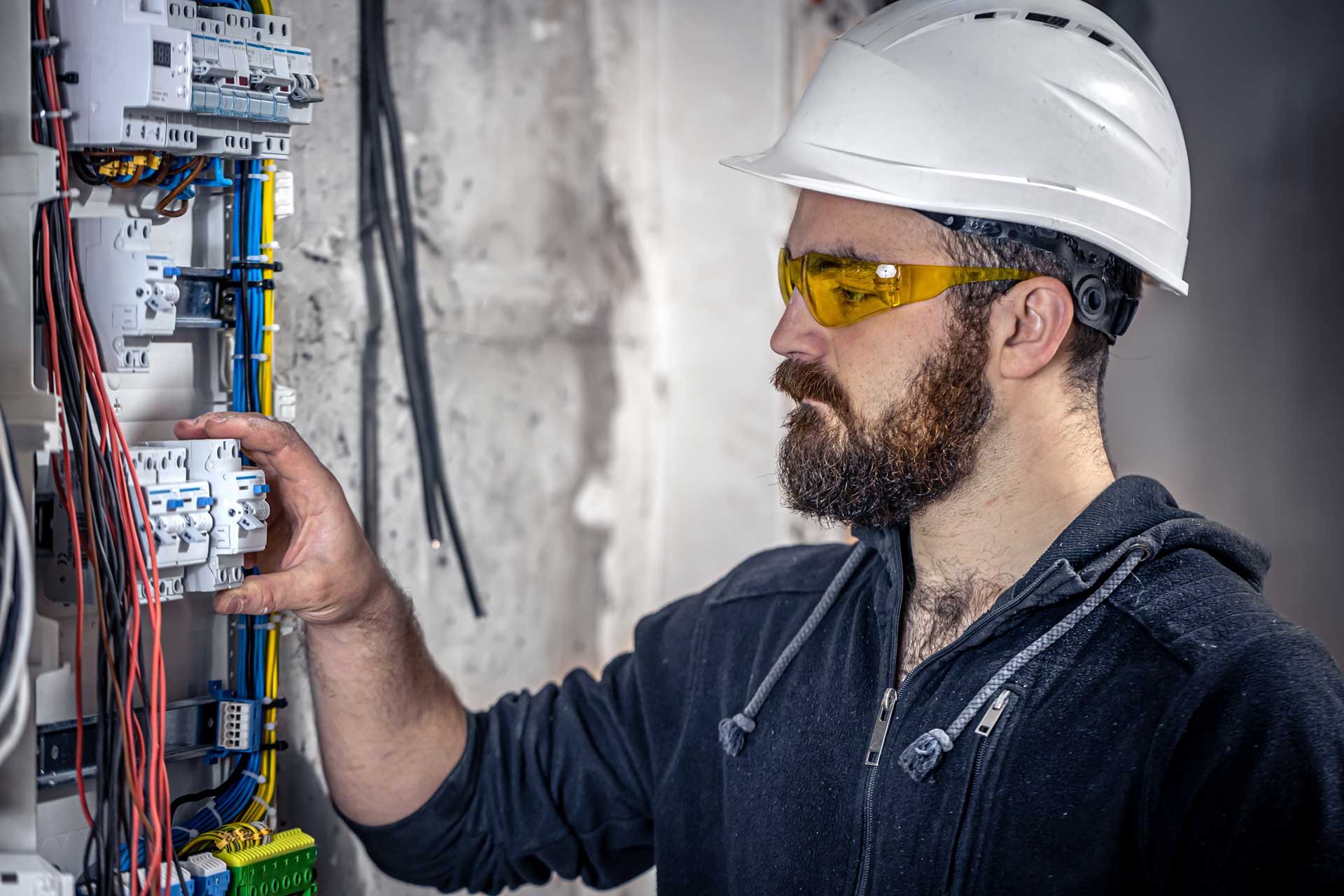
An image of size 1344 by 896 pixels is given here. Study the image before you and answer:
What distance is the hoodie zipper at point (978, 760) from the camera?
1087 millimetres

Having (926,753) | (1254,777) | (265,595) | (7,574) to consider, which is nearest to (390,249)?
(265,595)

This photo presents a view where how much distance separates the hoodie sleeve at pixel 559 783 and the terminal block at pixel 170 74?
77 cm

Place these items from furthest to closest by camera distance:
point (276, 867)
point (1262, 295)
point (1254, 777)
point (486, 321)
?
point (1262, 295) → point (486, 321) → point (276, 867) → point (1254, 777)

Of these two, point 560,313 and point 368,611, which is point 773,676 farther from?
point 560,313

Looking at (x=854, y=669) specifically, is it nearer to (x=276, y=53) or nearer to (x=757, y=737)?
(x=757, y=737)

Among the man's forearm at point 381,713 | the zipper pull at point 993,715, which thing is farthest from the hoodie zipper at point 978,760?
the man's forearm at point 381,713

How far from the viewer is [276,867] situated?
1167 millimetres

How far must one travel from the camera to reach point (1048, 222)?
46.8 inches

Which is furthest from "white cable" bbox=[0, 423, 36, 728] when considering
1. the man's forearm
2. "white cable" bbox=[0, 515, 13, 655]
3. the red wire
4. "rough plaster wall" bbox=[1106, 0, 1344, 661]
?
"rough plaster wall" bbox=[1106, 0, 1344, 661]

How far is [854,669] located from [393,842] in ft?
1.93

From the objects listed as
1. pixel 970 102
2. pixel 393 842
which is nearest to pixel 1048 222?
pixel 970 102

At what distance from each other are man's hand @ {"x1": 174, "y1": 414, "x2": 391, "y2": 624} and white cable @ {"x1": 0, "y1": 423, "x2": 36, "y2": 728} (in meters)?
0.26

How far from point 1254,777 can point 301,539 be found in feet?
3.02

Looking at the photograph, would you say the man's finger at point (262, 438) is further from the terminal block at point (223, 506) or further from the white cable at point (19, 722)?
the white cable at point (19, 722)
